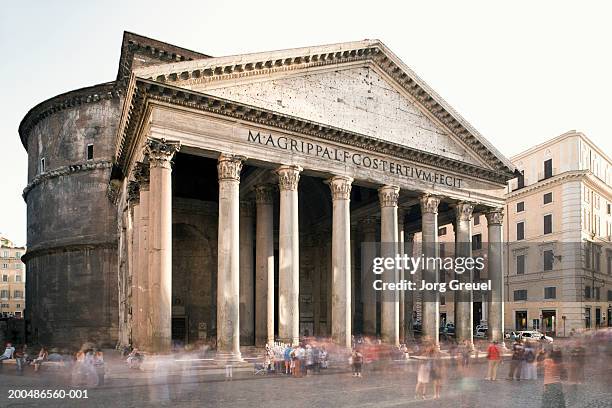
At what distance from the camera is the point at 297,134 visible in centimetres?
2217

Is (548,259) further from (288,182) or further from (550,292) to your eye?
(288,182)

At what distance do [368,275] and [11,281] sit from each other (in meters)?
73.1

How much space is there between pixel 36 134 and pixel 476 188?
27438mm

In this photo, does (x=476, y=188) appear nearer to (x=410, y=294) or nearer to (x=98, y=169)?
(x=410, y=294)

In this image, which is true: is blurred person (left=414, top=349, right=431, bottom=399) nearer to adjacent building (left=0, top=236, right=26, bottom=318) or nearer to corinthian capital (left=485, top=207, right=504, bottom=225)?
corinthian capital (left=485, top=207, right=504, bottom=225)

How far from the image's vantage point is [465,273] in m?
28.4

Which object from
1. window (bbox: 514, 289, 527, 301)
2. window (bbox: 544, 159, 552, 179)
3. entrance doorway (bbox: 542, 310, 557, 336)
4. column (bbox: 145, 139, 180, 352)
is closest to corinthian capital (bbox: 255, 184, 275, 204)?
column (bbox: 145, 139, 180, 352)

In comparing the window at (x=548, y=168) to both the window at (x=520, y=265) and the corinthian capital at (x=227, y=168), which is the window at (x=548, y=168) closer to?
the window at (x=520, y=265)

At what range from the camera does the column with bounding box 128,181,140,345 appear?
23.1 metres

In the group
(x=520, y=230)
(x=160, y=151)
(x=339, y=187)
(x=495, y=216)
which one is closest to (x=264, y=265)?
(x=339, y=187)

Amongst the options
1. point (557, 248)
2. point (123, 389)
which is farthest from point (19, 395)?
point (557, 248)

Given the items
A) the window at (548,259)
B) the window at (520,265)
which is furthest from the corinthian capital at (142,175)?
the window at (520,265)

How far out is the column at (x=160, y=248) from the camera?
18.4 metres

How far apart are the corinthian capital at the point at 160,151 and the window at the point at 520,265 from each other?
31.2m
